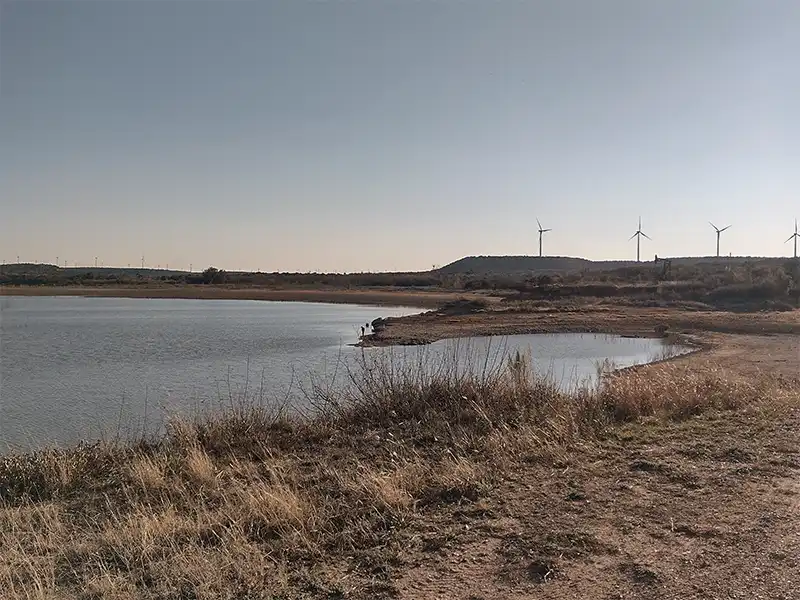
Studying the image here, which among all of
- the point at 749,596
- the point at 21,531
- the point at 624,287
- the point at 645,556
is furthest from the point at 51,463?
the point at 624,287

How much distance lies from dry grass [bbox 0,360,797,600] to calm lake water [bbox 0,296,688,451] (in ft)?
6.24

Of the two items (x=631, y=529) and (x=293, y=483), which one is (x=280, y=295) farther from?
(x=631, y=529)

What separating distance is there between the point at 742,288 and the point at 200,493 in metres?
48.0

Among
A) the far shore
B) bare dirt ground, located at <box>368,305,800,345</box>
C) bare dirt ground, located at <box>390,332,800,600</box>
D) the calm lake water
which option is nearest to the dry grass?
bare dirt ground, located at <box>390,332,800,600</box>

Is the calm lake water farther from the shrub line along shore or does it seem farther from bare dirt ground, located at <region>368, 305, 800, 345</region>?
the shrub line along shore

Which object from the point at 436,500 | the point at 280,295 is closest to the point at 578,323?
the point at 436,500

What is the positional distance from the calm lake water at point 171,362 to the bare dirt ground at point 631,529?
5031 millimetres

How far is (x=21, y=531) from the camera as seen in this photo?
20.5 feet

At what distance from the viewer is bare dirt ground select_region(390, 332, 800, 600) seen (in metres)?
4.45

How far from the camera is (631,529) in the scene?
17.4 ft

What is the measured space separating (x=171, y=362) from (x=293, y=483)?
55.5ft

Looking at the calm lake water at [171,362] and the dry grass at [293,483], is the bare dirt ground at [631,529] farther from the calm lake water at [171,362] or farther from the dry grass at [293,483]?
the calm lake water at [171,362]

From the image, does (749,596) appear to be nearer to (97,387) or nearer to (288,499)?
(288,499)

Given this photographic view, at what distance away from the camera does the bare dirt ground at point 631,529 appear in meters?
4.45
